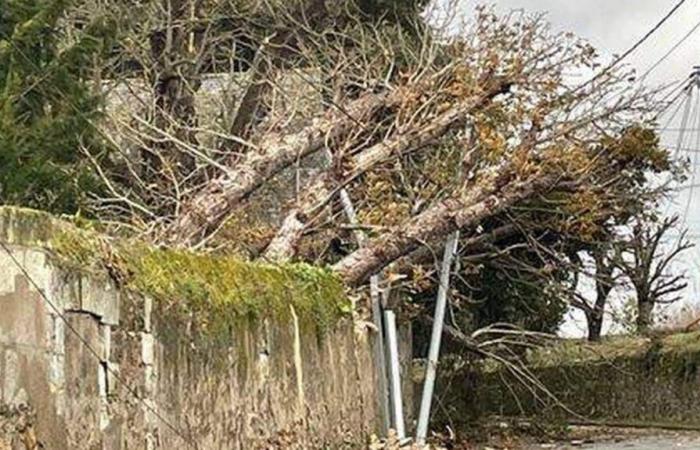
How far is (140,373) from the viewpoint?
769 centimetres

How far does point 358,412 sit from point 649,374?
45.2 feet

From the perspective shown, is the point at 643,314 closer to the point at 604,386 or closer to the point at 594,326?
the point at 594,326

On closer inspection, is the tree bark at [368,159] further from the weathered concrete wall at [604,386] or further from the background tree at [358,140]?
the weathered concrete wall at [604,386]

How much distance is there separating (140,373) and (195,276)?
1.42m

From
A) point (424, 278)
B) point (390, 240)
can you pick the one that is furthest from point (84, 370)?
point (424, 278)

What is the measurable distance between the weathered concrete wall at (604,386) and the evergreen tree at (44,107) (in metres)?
11.1

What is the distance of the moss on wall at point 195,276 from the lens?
6.70 m

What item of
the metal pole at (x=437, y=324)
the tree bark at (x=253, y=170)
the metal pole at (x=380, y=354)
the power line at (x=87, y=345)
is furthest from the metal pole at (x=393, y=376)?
the power line at (x=87, y=345)

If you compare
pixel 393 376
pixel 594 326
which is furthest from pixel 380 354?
pixel 594 326

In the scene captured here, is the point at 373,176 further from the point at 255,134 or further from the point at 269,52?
the point at 269,52

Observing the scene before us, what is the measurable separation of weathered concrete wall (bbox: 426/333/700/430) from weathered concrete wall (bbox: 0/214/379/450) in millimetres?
12003

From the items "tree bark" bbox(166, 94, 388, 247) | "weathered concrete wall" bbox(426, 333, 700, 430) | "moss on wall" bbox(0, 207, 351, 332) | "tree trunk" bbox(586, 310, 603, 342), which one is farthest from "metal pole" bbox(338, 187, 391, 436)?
"tree trunk" bbox(586, 310, 603, 342)

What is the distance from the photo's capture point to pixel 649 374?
25.4 m

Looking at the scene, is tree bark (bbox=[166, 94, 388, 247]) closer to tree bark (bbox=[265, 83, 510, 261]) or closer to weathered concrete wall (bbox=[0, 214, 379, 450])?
tree bark (bbox=[265, 83, 510, 261])
